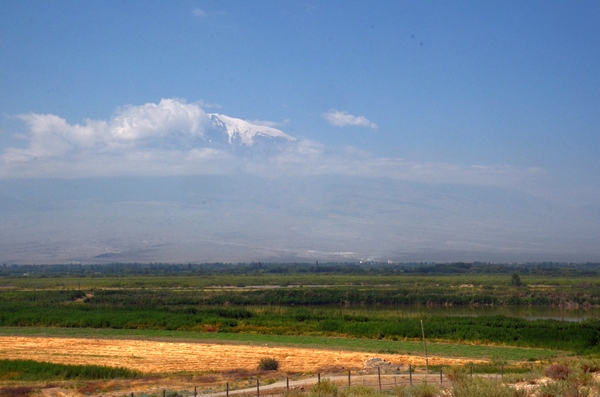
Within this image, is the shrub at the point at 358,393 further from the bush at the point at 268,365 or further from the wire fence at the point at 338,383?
the bush at the point at 268,365

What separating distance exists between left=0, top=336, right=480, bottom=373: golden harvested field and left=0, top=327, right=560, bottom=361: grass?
202cm

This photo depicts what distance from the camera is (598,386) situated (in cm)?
1476

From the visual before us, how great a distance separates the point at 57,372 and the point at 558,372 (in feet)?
62.2

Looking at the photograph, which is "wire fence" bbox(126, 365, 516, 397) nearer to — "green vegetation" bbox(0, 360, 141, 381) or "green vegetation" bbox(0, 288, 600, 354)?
"green vegetation" bbox(0, 360, 141, 381)

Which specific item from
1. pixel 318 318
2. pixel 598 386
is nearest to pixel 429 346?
pixel 318 318

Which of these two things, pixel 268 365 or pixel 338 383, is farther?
pixel 268 365

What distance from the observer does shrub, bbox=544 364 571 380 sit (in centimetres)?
1670

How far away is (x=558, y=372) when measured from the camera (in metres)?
17.0

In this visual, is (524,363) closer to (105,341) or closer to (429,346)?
(429,346)

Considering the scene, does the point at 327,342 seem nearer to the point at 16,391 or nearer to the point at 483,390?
the point at 16,391

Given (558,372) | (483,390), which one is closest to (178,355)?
(558,372)

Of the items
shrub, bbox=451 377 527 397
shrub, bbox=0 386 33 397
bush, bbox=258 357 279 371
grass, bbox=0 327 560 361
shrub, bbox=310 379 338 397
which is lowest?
grass, bbox=0 327 560 361

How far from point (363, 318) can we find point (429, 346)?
11336 millimetres

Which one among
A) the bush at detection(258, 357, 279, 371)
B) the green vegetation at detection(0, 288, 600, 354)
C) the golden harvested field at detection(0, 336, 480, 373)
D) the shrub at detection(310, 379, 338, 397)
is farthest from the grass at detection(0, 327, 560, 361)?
the shrub at detection(310, 379, 338, 397)
